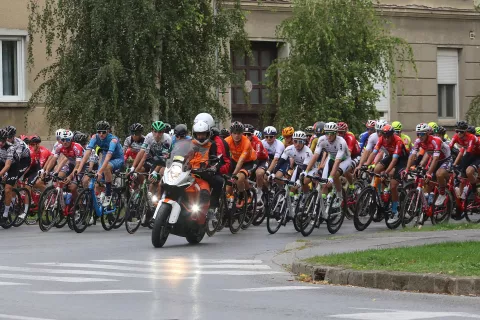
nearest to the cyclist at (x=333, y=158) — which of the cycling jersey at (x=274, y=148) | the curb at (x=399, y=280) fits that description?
the cycling jersey at (x=274, y=148)

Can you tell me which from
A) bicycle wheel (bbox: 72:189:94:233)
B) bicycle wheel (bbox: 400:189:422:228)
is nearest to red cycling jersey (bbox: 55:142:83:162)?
bicycle wheel (bbox: 72:189:94:233)

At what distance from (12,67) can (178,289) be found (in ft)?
73.5

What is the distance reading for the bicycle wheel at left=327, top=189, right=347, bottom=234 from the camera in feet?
72.1

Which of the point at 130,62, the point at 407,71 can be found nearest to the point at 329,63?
the point at 407,71

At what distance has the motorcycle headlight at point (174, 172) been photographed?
19297 mm

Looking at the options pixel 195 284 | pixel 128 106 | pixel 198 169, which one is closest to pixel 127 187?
pixel 198 169

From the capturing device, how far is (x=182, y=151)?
778 inches

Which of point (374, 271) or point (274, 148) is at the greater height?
point (274, 148)

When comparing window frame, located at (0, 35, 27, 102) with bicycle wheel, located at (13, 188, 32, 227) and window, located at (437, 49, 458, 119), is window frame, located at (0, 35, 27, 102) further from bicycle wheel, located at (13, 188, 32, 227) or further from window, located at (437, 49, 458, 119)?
window, located at (437, 49, 458, 119)

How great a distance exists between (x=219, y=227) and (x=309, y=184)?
2573 millimetres

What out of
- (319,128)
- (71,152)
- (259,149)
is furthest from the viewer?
(319,128)

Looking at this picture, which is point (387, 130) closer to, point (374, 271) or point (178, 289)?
point (374, 271)

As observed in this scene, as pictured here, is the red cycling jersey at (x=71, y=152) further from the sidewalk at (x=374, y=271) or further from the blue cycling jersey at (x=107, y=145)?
the sidewalk at (x=374, y=271)

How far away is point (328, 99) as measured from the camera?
34.1 meters
